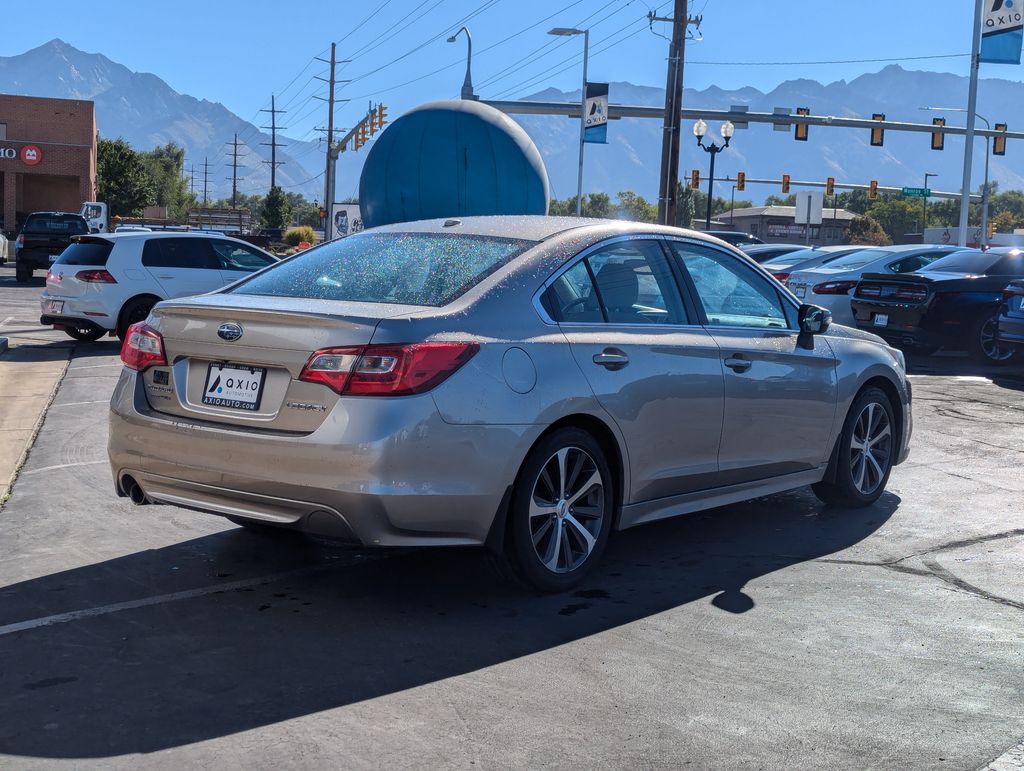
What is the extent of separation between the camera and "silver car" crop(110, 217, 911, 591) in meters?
4.53

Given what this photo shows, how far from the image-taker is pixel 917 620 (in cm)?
495

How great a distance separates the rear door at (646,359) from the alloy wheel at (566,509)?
235 millimetres

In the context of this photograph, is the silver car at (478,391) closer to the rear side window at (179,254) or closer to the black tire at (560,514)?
the black tire at (560,514)

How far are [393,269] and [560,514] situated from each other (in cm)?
134

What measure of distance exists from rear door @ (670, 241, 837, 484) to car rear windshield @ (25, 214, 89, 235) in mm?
28550

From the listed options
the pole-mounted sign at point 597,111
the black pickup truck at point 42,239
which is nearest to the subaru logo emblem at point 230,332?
the black pickup truck at point 42,239

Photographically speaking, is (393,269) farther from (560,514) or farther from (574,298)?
(560,514)

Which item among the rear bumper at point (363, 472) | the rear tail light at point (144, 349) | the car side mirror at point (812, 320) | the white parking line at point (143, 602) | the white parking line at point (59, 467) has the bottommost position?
the white parking line at point (143, 602)

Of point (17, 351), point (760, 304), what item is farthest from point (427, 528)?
point (17, 351)

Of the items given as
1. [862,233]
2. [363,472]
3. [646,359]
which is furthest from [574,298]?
[862,233]

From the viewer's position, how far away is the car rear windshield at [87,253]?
15.3 metres

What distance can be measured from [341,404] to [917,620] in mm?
2582

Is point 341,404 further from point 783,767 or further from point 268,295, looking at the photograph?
point 783,767

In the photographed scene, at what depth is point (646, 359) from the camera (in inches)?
213
